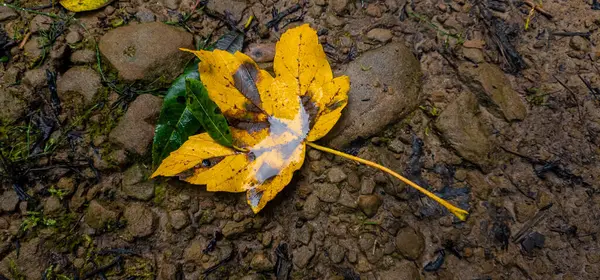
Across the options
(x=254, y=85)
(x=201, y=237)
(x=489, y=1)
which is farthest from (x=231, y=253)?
(x=489, y=1)

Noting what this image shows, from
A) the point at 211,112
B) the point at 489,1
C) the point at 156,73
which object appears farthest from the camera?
the point at 489,1

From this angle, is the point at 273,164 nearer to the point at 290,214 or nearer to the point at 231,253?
the point at 290,214

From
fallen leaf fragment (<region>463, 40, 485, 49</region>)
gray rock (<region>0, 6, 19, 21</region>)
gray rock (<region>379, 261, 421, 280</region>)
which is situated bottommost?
gray rock (<region>379, 261, 421, 280</region>)

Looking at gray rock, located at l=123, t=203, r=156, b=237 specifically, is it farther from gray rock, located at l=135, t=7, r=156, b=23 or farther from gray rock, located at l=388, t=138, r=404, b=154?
gray rock, located at l=388, t=138, r=404, b=154

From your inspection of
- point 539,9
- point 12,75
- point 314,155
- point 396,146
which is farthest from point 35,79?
point 539,9

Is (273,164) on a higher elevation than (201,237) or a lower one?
higher

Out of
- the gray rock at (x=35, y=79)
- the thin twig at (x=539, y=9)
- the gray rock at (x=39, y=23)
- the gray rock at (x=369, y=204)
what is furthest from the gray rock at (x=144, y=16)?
the thin twig at (x=539, y=9)

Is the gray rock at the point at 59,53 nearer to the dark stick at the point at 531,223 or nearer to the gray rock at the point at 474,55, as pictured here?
the gray rock at the point at 474,55

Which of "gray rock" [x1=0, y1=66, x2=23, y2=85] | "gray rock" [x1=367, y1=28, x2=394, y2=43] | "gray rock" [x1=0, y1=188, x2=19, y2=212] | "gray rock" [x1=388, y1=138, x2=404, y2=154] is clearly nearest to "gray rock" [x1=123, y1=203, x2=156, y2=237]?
"gray rock" [x1=0, y1=188, x2=19, y2=212]
